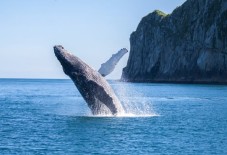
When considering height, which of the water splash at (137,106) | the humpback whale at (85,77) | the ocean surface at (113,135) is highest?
the humpback whale at (85,77)

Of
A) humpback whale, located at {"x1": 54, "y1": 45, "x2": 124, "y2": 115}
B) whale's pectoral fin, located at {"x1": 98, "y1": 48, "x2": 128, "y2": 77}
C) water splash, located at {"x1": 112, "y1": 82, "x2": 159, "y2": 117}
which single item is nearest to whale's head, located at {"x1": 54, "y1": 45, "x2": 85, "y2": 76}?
humpback whale, located at {"x1": 54, "y1": 45, "x2": 124, "y2": 115}

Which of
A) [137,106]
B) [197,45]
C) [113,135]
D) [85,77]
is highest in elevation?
[197,45]

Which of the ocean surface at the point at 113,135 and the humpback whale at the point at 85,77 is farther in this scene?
the humpback whale at the point at 85,77

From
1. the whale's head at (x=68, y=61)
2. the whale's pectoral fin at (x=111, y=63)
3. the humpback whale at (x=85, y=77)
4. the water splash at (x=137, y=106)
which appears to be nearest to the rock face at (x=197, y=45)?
the water splash at (x=137, y=106)

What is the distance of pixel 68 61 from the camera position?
131 feet

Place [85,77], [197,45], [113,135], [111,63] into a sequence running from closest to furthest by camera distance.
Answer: [113,135], [111,63], [85,77], [197,45]

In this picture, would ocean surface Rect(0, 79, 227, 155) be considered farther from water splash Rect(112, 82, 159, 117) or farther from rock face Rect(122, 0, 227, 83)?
→ rock face Rect(122, 0, 227, 83)

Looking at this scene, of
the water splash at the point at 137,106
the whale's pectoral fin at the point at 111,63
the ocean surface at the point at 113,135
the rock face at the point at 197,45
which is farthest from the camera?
the rock face at the point at 197,45

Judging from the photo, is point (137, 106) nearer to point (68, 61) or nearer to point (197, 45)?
point (68, 61)

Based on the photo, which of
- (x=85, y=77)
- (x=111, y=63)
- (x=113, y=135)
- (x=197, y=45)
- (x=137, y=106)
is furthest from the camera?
(x=197, y=45)

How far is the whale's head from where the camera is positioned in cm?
4006

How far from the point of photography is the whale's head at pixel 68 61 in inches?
1577

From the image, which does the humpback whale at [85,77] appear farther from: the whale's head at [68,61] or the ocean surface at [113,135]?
the ocean surface at [113,135]

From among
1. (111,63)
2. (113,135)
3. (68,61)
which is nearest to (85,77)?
(68,61)
